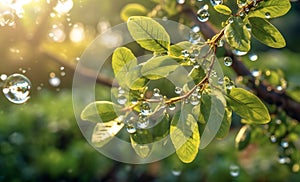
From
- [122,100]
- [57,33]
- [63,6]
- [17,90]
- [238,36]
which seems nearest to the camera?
[238,36]

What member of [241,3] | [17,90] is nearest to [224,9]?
[241,3]

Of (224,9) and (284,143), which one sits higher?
(224,9)

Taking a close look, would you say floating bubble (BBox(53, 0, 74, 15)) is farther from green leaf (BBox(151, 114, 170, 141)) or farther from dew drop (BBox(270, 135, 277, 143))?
dew drop (BBox(270, 135, 277, 143))

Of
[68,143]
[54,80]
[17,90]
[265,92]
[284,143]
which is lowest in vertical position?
[68,143]

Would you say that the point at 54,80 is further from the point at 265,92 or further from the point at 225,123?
the point at 225,123

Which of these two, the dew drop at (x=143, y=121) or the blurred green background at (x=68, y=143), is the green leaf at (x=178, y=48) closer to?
the dew drop at (x=143, y=121)

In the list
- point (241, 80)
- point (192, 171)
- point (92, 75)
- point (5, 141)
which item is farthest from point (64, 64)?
point (192, 171)
